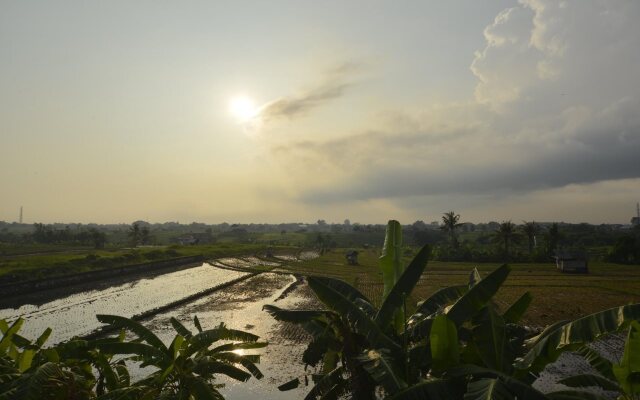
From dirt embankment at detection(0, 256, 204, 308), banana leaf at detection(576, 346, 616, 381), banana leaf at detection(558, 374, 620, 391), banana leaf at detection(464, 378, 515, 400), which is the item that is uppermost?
banana leaf at detection(464, 378, 515, 400)

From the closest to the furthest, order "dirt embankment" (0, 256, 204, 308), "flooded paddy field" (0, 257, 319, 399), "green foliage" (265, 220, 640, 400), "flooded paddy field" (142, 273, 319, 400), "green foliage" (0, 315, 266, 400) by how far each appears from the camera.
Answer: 1. "green foliage" (265, 220, 640, 400)
2. "green foliage" (0, 315, 266, 400)
3. "flooded paddy field" (142, 273, 319, 400)
4. "flooded paddy field" (0, 257, 319, 399)
5. "dirt embankment" (0, 256, 204, 308)

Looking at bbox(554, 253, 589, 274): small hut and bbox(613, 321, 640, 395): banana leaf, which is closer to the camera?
bbox(613, 321, 640, 395): banana leaf

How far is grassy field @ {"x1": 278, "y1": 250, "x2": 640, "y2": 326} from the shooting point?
92.0 ft

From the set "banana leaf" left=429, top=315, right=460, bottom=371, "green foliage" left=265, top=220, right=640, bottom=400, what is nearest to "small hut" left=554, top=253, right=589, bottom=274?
"green foliage" left=265, top=220, right=640, bottom=400

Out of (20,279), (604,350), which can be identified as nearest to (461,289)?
(604,350)

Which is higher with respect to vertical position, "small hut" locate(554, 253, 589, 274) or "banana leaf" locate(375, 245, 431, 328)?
"banana leaf" locate(375, 245, 431, 328)

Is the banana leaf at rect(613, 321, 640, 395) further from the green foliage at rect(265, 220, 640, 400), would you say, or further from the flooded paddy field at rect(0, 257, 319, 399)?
the flooded paddy field at rect(0, 257, 319, 399)

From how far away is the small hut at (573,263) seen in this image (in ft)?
163

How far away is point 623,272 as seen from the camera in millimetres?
49375

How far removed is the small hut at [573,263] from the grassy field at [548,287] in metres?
0.99

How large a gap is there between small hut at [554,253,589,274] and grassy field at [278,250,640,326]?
99cm

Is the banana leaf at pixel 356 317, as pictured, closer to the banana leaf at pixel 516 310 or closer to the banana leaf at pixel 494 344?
the banana leaf at pixel 494 344

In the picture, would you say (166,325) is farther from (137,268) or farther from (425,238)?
(425,238)

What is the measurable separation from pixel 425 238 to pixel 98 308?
9643 cm
